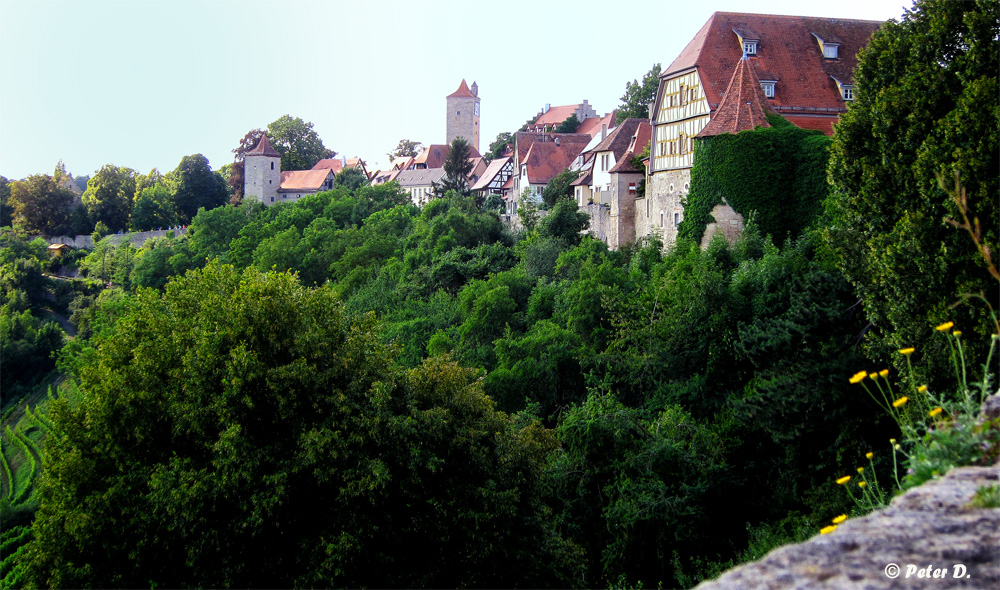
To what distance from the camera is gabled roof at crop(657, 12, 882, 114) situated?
28281 millimetres

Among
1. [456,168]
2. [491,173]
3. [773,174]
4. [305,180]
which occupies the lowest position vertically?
[773,174]

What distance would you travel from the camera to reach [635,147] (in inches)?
1485

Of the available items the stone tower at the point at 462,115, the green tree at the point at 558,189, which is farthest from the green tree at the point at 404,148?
the green tree at the point at 558,189

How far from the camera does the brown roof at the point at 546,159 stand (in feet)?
188

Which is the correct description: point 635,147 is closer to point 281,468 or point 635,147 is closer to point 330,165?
point 281,468

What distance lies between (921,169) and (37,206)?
83851 millimetres

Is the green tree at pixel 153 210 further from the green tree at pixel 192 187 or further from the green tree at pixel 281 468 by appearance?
the green tree at pixel 281 468

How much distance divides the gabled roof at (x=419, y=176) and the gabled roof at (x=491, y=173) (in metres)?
12.9

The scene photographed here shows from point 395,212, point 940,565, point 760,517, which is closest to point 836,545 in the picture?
point 940,565

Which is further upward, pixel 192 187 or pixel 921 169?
pixel 192 187

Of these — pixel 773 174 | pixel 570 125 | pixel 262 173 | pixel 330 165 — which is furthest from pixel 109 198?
pixel 773 174

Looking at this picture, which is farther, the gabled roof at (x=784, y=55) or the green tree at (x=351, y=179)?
the green tree at (x=351, y=179)

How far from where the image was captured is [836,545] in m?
3.68

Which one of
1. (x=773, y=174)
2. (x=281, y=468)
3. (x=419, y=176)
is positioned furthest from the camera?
(x=419, y=176)
